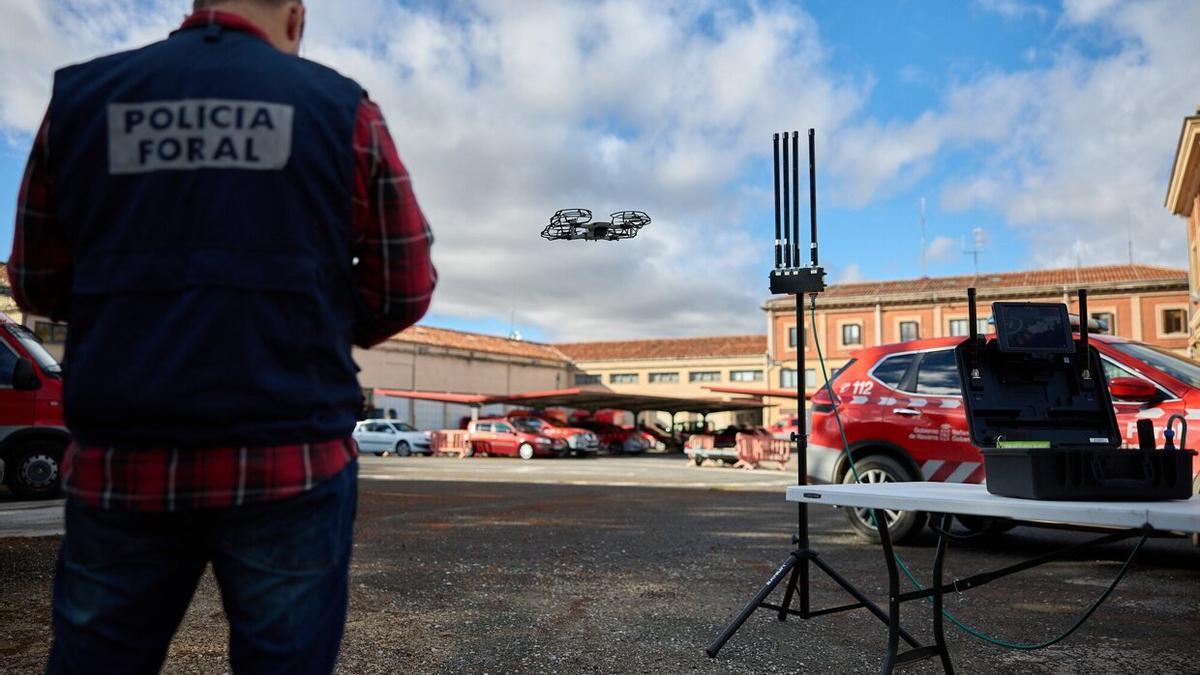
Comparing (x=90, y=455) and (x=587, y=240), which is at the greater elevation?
(x=587, y=240)

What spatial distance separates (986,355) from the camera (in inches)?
132

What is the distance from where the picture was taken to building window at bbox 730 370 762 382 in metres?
A: 62.0

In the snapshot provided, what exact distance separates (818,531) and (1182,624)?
4198 millimetres

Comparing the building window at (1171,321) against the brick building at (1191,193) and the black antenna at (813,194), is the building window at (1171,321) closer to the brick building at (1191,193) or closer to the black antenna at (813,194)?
the brick building at (1191,193)

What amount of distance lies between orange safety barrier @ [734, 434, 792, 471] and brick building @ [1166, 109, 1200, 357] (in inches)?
470

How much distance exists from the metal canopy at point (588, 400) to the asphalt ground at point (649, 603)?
32.1 meters

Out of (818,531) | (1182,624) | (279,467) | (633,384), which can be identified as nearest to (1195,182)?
(818,531)

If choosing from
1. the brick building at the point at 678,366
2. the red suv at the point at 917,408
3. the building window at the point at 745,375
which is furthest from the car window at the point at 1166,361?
the building window at the point at 745,375

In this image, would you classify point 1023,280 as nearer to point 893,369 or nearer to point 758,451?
point 758,451

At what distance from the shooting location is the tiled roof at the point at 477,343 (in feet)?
178

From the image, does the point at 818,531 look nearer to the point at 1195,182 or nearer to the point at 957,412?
the point at 957,412

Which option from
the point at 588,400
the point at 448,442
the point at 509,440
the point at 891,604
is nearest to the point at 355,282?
the point at 891,604

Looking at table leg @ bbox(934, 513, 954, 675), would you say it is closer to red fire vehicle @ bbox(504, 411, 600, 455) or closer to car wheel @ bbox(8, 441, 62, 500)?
car wheel @ bbox(8, 441, 62, 500)

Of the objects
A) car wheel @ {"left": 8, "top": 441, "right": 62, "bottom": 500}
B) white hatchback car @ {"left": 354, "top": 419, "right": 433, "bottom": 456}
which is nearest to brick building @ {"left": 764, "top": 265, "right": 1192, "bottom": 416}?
white hatchback car @ {"left": 354, "top": 419, "right": 433, "bottom": 456}
